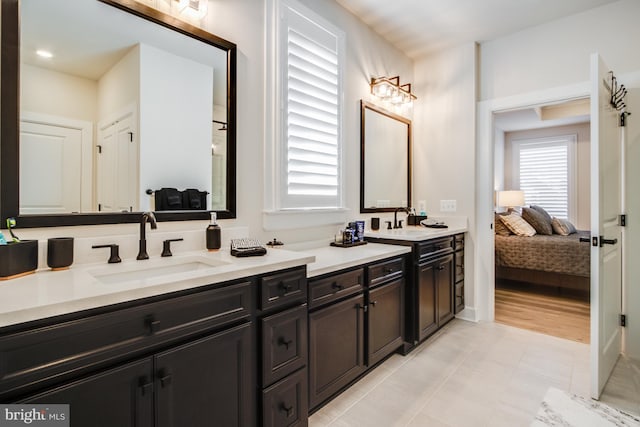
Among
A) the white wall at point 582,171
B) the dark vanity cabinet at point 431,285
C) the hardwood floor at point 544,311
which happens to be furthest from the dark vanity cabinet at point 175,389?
the white wall at point 582,171

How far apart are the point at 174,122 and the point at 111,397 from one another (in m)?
1.29

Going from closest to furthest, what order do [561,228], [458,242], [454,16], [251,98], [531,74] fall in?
[251,98] → [454,16] → [531,74] → [458,242] → [561,228]

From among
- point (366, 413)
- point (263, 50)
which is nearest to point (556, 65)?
point (263, 50)

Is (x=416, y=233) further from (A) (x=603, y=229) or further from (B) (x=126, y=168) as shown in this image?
(B) (x=126, y=168)

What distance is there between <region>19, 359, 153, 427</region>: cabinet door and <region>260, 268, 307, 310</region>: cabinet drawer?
0.50 metres

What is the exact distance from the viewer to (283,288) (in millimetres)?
1482

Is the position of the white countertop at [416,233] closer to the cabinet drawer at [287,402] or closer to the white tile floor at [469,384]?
the white tile floor at [469,384]

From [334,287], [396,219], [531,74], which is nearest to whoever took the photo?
[334,287]

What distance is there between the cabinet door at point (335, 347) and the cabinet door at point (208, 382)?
436 millimetres

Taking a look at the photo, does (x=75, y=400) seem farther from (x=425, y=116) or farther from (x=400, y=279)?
(x=425, y=116)

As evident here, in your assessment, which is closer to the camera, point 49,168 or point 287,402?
point 49,168

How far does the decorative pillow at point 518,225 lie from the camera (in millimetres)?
4383

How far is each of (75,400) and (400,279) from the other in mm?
1977

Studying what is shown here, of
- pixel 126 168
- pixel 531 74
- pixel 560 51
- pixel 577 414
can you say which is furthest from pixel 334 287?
pixel 560 51
